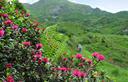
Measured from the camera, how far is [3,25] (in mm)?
11602

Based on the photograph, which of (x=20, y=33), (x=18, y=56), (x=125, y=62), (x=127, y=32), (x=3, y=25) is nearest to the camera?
(x=18, y=56)

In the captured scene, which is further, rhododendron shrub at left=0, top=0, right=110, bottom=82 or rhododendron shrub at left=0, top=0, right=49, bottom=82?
rhododendron shrub at left=0, top=0, right=49, bottom=82

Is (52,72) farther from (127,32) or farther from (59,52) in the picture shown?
(127,32)

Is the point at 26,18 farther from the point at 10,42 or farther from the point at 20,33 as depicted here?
the point at 10,42

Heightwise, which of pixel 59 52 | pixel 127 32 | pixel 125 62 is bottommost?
pixel 127 32

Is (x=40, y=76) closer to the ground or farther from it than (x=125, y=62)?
farther from it

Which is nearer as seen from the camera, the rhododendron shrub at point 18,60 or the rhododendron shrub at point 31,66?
the rhododendron shrub at point 31,66

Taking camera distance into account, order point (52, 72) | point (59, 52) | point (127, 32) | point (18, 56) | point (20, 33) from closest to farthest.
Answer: point (52, 72)
point (18, 56)
point (20, 33)
point (59, 52)
point (127, 32)

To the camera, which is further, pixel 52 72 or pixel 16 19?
pixel 16 19

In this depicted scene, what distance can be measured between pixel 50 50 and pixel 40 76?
6595 mm

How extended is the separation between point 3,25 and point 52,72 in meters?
3.11

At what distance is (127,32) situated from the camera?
171125mm

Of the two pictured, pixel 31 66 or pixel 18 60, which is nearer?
pixel 31 66

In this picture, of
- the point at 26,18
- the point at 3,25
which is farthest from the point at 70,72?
the point at 26,18
